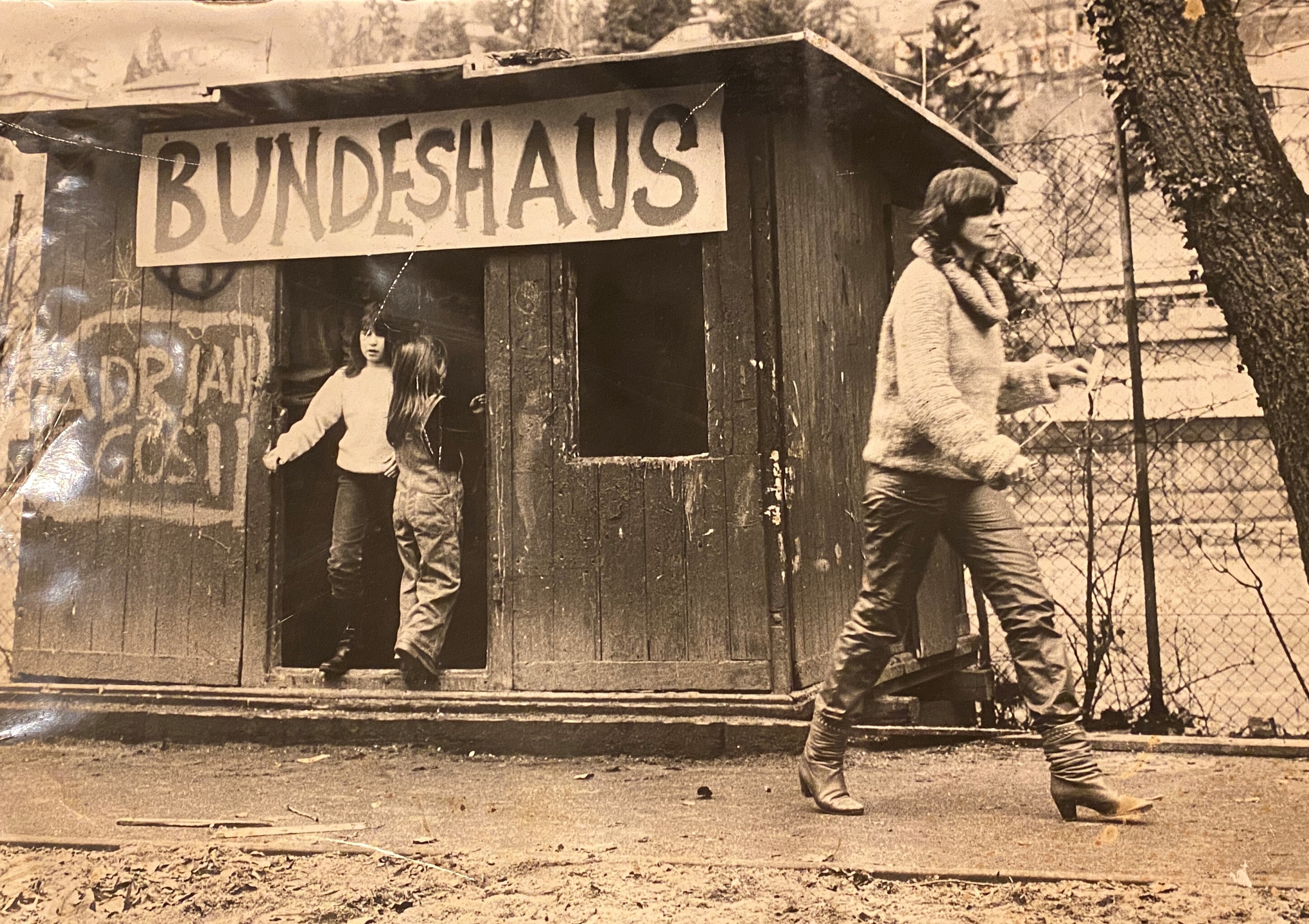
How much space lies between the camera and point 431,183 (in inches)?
157

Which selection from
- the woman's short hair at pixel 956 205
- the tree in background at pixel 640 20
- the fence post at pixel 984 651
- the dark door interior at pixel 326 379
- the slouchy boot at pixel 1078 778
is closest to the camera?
the slouchy boot at pixel 1078 778

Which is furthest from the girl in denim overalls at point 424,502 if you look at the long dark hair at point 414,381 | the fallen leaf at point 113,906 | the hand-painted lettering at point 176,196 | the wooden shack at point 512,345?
the fallen leaf at point 113,906

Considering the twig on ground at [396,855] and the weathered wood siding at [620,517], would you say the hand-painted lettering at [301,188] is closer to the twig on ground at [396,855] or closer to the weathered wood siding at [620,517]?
the weathered wood siding at [620,517]

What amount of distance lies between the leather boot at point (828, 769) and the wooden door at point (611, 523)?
79 cm

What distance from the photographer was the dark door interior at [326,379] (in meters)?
4.18

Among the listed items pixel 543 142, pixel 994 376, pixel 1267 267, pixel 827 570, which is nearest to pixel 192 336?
pixel 543 142

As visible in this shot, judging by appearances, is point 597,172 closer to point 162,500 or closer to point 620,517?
point 620,517

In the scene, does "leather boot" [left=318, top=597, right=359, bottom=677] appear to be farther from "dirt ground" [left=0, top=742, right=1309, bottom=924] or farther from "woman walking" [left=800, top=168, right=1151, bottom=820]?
"woman walking" [left=800, top=168, right=1151, bottom=820]

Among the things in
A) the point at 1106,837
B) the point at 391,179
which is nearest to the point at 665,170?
the point at 391,179

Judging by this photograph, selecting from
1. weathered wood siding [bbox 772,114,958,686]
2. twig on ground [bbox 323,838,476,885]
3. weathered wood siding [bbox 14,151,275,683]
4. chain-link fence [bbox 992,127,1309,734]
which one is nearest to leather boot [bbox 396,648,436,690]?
weathered wood siding [bbox 14,151,275,683]

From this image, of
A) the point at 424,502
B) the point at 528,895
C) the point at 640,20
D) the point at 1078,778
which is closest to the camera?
the point at 528,895

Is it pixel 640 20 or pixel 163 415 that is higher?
pixel 640 20

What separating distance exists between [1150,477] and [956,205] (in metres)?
1.67

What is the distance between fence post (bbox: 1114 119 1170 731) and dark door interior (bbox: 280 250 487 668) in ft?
8.23
